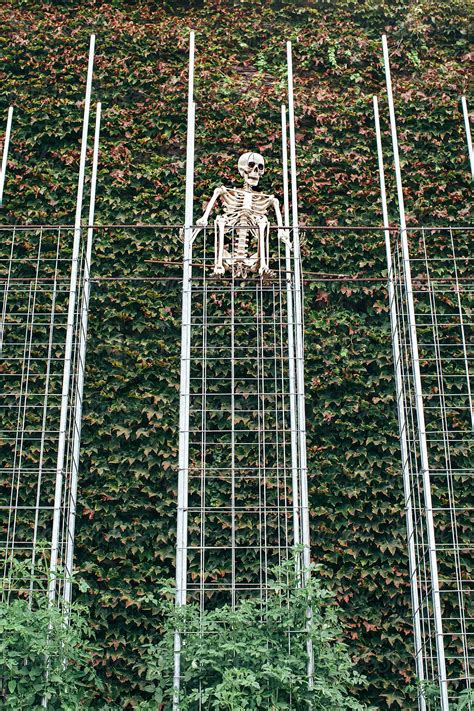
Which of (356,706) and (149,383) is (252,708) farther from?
(149,383)

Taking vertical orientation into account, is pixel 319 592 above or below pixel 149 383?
below

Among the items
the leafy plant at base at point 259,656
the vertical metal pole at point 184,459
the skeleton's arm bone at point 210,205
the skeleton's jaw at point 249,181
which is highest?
the skeleton's jaw at point 249,181

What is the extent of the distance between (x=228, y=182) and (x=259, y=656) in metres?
4.21

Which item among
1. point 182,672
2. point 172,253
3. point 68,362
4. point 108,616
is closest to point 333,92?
point 172,253

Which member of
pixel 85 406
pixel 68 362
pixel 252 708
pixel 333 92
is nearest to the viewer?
pixel 252 708

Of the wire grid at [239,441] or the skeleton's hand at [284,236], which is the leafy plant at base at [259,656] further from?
the skeleton's hand at [284,236]

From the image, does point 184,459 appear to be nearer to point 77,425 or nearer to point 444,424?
point 77,425

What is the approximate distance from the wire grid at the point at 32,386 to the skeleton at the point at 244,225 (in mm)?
999

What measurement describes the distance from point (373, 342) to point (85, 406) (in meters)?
2.14

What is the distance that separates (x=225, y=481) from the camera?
24.5 ft

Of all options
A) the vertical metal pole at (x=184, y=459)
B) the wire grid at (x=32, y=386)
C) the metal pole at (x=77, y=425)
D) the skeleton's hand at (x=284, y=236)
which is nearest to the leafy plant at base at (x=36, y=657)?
the metal pole at (x=77, y=425)

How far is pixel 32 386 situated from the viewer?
304 inches

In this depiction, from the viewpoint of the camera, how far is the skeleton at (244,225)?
6793mm

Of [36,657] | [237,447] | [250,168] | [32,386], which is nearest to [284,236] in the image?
[250,168]
